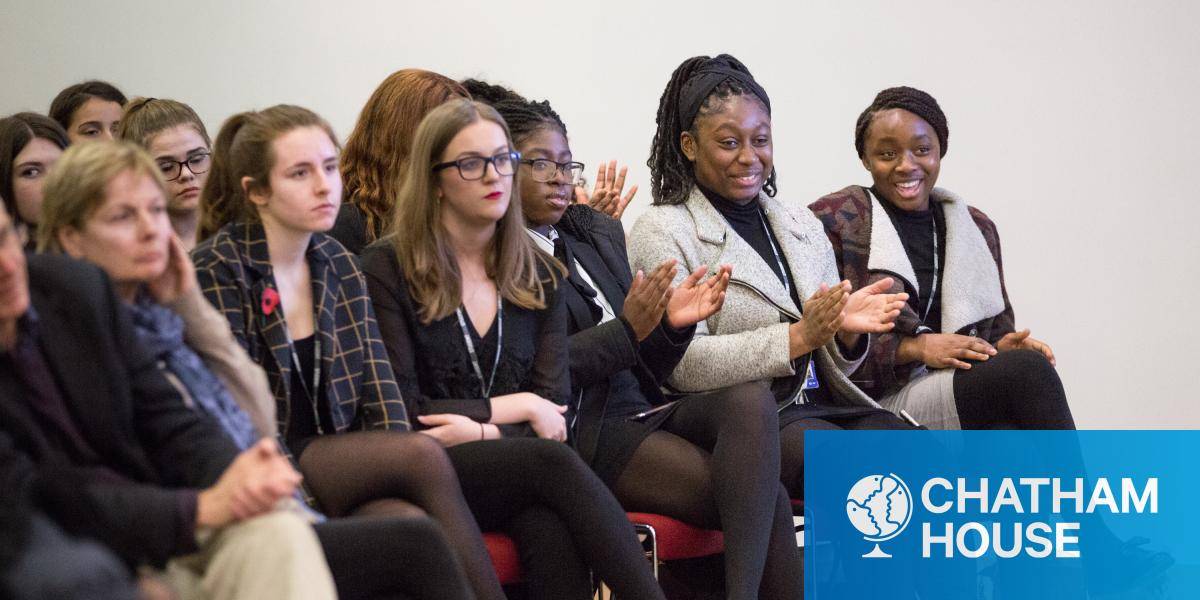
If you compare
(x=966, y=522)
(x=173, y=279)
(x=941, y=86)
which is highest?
(x=941, y=86)

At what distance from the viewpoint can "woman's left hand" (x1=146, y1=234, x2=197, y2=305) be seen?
2.17 meters

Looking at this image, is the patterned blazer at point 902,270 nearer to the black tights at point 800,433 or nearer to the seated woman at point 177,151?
the black tights at point 800,433

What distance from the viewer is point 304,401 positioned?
8.67 feet

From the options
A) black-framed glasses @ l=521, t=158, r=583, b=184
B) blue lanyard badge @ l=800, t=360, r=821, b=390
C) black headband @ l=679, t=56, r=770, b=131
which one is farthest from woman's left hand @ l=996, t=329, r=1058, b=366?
black-framed glasses @ l=521, t=158, r=583, b=184

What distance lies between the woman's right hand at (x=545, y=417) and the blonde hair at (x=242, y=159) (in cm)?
63

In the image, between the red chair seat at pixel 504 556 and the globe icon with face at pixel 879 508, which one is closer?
the red chair seat at pixel 504 556

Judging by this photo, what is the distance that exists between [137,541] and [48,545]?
0.42ft

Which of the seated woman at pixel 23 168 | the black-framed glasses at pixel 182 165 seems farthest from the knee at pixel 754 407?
the seated woman at pixel 23 168

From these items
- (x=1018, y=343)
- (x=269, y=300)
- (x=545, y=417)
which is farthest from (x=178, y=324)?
(x=1018, y=343)

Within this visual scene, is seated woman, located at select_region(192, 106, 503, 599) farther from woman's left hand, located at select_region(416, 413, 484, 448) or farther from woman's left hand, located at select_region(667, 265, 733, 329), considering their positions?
woman's left hand, located at select_region(667, 265, 733, 329)

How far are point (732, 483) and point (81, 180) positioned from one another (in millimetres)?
1444

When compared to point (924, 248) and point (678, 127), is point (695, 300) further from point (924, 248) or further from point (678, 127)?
point (924, 248)

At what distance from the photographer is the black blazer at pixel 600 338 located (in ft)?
10.2

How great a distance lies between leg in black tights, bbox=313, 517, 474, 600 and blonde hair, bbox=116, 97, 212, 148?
4.49ft
